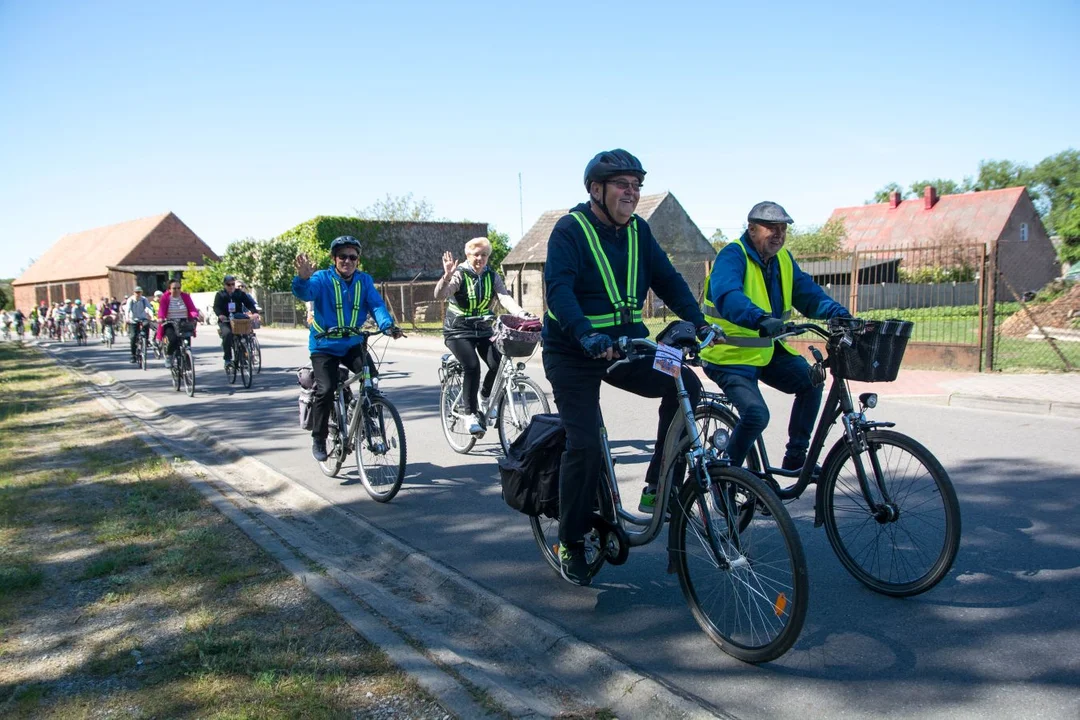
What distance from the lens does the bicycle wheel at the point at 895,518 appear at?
376 cm

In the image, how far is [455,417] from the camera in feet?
26.3

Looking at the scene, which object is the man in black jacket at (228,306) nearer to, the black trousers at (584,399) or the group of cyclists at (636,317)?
the group of cyclists at (636,317)

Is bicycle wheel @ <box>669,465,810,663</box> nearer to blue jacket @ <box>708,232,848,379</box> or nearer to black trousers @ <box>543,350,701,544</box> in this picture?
black trousers @ <box>543,350,701,544</box>

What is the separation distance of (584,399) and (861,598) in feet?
5.33

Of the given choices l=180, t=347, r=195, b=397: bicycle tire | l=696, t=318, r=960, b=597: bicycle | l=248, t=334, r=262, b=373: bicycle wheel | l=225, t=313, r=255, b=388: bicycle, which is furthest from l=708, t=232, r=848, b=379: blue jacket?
l=248, t=334, r=262, b=373: bicycle wheel

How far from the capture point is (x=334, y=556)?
5117 mm

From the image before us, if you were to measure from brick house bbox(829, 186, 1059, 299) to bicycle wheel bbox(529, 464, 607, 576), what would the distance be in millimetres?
48735

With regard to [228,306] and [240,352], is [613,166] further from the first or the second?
[228,306]

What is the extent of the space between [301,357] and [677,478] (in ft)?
60.6

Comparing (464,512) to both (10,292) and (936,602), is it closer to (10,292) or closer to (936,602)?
(936,602)

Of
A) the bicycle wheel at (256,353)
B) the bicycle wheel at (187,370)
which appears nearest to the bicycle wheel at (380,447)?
the bicycle wheel at (187,370)

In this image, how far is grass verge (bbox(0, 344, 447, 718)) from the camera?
3193mm

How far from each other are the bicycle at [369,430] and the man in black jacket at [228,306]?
858 centimetres

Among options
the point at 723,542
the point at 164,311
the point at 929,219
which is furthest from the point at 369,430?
the point at 929,219
